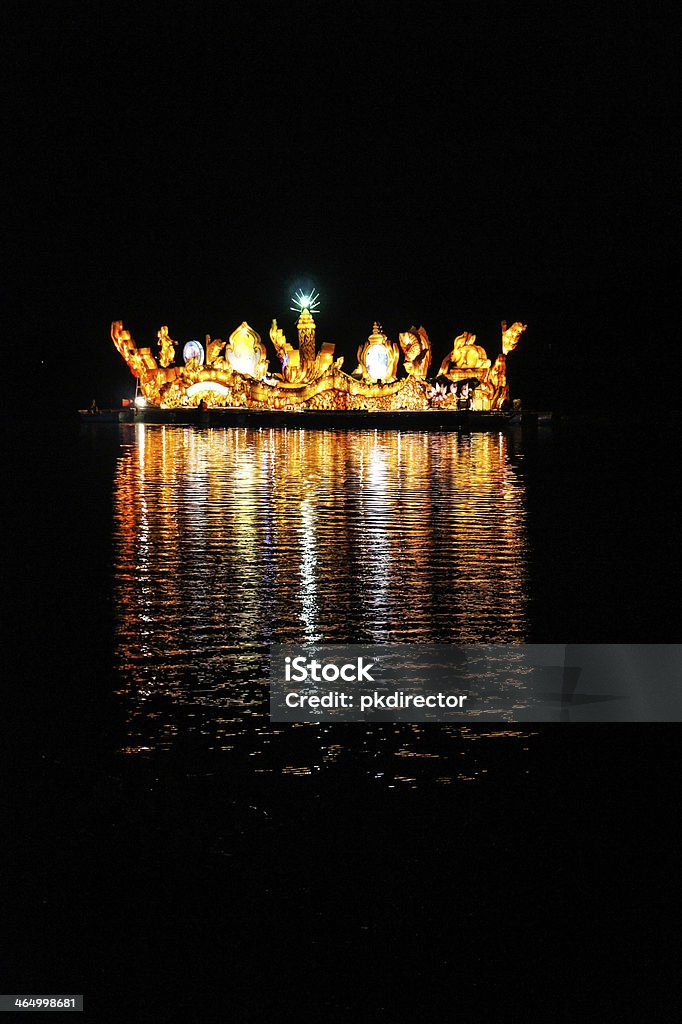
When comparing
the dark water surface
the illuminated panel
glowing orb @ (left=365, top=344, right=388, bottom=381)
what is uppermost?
glowing orb @ (left=365, top=344, right=388, bottom=381)

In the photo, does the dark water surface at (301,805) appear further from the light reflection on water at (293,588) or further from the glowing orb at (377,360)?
the glowing orb at (377,360)

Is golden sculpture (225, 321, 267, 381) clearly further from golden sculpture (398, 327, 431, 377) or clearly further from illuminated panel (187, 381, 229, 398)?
golden sculpture (398, 327, 431, 377)

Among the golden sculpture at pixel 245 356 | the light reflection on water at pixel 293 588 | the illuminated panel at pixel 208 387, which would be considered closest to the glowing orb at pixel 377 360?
the golden sculpture at pixel 245 356

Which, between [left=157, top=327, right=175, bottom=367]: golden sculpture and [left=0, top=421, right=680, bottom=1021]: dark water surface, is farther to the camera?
[left=157, top=327, right=175, bottom=367]: golden sculpture

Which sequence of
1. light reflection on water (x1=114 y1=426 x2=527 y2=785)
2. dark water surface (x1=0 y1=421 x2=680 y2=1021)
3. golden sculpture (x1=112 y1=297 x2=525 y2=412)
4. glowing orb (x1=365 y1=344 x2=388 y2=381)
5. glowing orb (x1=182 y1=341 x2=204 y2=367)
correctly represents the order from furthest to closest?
glowing orb (x1=182 y1=341 x2=204 y2=367), golden sculpture (x1=112 y1=297 x2=525 y2=412), glowing orb (x1=365 y1=344 x2=388 y2=381), light reflection on water (x1=114 y1=426 x2=527 y2=785), dark water surface (x1=0 y1=421 x2=680 y2=1021)

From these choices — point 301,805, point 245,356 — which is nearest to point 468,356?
point 245,356

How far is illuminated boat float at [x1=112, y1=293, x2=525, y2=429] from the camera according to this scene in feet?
211

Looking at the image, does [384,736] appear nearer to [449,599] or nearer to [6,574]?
[449,599]

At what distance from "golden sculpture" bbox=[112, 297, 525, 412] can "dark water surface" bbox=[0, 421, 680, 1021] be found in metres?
51.8

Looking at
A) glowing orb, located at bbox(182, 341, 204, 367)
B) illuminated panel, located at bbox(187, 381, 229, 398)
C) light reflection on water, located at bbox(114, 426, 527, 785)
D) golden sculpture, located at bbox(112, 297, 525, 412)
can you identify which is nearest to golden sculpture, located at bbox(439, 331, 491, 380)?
golden sculpture, located at bbox(112, 297, 525, 412)

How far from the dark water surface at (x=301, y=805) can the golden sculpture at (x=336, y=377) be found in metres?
51.8

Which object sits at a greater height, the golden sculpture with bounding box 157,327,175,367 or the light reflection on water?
the golden sculpture with bounding box 157,327,175,367

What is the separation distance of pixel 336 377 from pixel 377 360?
229cm

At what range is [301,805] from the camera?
562 centimetres
